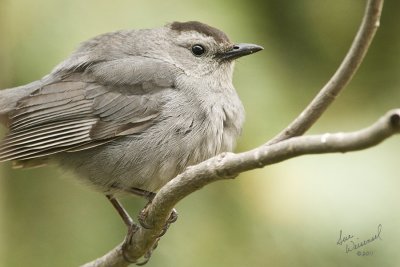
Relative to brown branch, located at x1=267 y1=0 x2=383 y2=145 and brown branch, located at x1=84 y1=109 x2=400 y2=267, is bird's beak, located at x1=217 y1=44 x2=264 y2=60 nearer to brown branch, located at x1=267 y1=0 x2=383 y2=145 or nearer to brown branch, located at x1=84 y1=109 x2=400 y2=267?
brown branch, located at x1=84 y1=109 x2=400 y2=267

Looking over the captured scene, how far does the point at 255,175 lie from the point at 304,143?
222 centimetres

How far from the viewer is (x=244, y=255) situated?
486cm

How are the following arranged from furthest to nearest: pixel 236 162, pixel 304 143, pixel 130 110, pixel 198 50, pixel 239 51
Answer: pixel 198 50
pixel 239 51
pixel 130 110
pixel 236 162
pixel 304 143

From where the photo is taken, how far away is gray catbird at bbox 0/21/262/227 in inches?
179

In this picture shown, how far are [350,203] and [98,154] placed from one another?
1.51 m

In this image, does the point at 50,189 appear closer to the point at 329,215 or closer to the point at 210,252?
the point at 210,252

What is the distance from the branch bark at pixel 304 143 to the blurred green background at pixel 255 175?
91 cm

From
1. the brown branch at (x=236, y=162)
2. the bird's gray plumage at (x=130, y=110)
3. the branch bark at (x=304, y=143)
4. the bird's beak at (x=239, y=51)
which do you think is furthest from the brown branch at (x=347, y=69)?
the bird's beak at (x=239, y=51)

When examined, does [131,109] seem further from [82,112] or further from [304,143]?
[304,143]

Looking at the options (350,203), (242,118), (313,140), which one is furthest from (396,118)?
(242,118)

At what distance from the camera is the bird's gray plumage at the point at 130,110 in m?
4.55

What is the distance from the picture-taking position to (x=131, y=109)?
4.78 m

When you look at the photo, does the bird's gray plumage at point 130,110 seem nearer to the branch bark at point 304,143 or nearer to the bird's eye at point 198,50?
the bird's eye at point 198,50

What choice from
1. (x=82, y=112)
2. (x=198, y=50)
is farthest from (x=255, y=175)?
(x=82, y=112)
